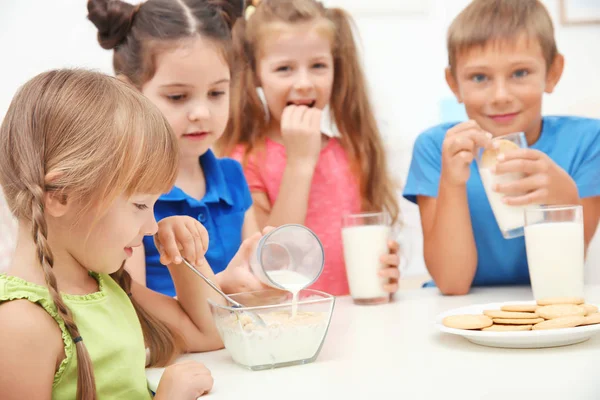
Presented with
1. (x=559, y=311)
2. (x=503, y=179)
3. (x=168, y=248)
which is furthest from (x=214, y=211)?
(x=559, y=311)

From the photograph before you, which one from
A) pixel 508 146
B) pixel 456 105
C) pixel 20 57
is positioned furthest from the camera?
pixel 456 105

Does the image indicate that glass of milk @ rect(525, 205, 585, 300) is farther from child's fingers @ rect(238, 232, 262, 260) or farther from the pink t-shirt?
the pink t-shirt

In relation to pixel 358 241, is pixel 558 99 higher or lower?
higher

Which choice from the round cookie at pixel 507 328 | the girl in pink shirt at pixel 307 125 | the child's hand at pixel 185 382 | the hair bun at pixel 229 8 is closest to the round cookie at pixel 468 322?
the round cookie at pixel 507 328

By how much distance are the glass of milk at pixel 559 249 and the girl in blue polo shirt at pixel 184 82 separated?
0.68 m

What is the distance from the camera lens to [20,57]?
224 cm

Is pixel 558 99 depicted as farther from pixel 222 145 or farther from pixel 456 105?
pixel 222 145

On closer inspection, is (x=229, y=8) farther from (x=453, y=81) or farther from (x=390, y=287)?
(x=390, y=287)

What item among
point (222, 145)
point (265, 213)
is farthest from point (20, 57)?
point (265, 213)

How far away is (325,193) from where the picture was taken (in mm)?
1927

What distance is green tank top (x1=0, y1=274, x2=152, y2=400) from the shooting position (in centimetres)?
80

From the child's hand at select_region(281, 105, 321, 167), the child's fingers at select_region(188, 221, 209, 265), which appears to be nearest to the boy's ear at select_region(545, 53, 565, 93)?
the child's hand at select_region(281, 105, 321, 167)

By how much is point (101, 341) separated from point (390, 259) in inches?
27.0

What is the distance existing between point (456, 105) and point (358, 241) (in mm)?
1276
